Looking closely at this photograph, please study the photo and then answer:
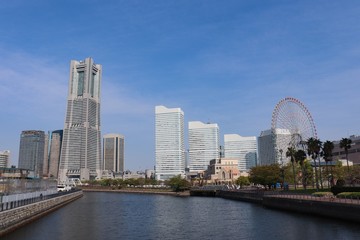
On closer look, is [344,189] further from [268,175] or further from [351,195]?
[268,175]

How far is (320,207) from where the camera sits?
65.4 m

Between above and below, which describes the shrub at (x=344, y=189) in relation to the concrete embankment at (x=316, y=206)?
above

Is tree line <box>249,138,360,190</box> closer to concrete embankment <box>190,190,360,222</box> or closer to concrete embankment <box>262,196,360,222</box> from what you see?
concrete embankment <box>190,190,360,222</box>

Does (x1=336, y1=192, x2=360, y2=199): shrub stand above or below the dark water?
above

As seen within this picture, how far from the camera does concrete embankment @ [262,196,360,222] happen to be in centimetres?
5504

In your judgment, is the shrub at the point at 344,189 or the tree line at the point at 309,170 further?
the tree line at the point at 309,170

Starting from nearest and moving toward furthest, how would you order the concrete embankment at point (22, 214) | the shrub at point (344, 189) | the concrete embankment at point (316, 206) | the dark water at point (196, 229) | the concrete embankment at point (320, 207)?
the dark water at point (196, 229) < the concrete embankment at point (22, 214) < the concrete embankment at point (320, 207) < the concrete embankment at point (316, 206) < the shrub at point (344, 189)

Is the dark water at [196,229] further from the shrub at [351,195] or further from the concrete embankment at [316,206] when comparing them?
the shrub at [351,195]

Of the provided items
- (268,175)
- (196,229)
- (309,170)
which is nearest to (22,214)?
(196,229)

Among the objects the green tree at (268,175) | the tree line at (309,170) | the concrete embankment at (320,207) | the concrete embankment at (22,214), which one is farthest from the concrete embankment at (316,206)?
the concrete embankment at (22,214)

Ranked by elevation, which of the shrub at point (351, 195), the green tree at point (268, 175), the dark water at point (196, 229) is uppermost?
the green tree at point (268, 175)

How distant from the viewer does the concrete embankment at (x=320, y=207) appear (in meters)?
55.0

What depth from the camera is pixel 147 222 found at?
224ft

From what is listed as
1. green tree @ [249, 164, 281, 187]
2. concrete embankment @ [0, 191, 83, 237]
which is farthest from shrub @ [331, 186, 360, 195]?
concrete embankment @ [0, 191, 83, 237]
